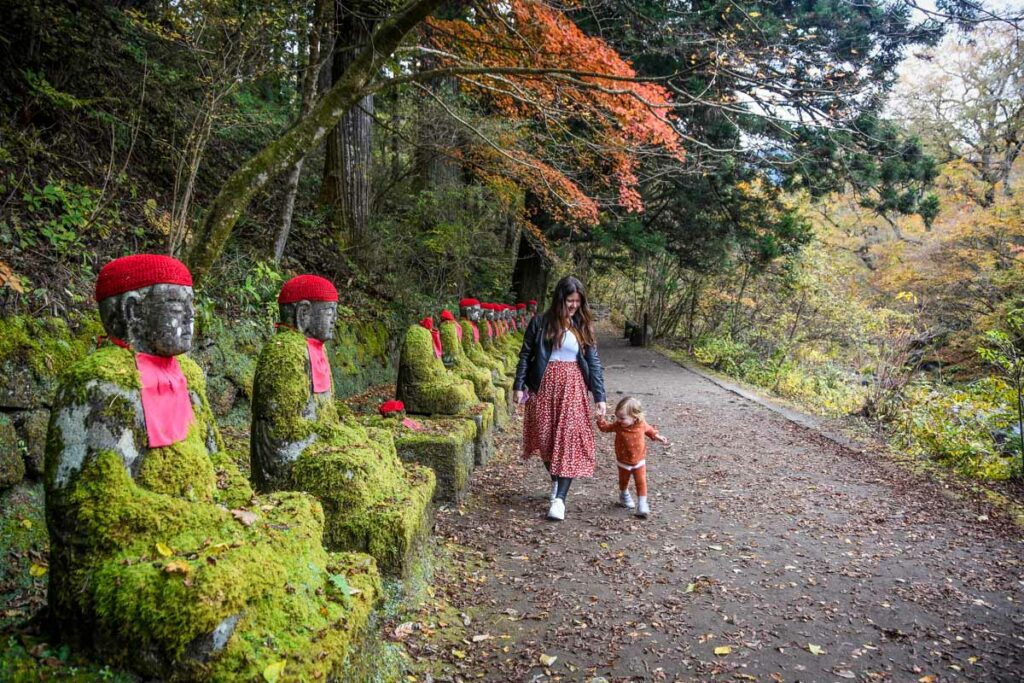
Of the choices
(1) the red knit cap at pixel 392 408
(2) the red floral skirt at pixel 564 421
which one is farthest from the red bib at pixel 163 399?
(2) the red floral skirt at pixel 564 421

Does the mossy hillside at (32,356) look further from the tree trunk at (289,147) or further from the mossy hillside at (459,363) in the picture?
the mossy hillside at (459,363)

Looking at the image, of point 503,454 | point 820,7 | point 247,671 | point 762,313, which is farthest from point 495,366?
point 762,313

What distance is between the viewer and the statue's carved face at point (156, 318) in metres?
1.92

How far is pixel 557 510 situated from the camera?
4.88 metres

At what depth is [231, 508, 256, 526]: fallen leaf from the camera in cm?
205

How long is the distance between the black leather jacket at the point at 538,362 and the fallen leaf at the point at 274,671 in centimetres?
331

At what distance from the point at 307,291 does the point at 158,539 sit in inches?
63.9

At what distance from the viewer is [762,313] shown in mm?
18516

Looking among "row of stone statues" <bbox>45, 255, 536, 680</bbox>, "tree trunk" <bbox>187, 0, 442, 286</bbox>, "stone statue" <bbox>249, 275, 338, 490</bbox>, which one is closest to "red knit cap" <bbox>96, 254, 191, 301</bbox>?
"row of stone statues" <bbox>45, 255, 536, 680</bbox>

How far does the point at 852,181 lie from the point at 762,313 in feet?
24.4

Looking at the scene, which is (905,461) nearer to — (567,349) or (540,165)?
(567,349)

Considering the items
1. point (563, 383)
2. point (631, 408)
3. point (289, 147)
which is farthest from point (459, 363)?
point (289, 147)

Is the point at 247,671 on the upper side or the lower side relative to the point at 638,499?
upper

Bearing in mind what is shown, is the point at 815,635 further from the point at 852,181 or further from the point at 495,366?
the point at 852,181
